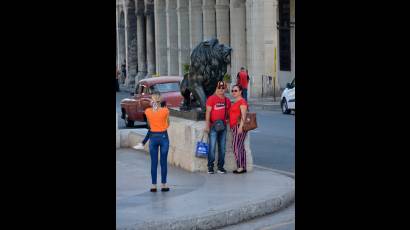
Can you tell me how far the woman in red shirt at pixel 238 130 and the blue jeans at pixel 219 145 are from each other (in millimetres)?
213

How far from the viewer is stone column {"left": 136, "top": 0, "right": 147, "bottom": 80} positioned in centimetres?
6869

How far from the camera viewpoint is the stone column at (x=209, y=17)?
5302cm

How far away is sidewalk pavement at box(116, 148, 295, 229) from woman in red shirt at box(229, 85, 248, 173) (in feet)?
0.81

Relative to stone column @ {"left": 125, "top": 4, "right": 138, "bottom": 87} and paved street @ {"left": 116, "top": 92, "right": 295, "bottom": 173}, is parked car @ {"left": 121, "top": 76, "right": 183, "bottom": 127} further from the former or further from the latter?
stone column @ {"left": 125, "top": 4, "right": 138, "bottom": 87}

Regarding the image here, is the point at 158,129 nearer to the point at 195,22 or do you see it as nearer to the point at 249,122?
the point at 249,122

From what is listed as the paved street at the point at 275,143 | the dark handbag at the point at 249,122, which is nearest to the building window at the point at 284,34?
the paved street at the point at 275,143

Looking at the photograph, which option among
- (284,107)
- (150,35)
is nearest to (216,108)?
(284,107)

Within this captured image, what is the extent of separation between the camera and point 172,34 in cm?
6019

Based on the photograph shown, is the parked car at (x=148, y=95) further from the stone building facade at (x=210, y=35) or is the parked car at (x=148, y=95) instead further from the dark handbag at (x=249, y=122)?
the stone building facade at (x=210, y=35)
